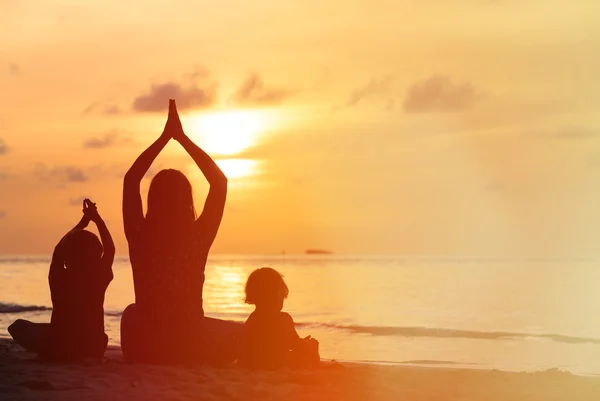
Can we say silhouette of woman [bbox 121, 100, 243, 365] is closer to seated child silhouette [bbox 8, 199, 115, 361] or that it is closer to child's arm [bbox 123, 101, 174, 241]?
child's arm [bbox 123, 101, 174, 241]

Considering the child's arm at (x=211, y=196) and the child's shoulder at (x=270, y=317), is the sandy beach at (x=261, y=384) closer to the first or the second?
the child's shoulder at (x=270, y=317)

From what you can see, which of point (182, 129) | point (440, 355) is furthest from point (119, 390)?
point (440, 355)

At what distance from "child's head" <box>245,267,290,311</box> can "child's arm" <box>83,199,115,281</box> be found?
59.1 inches

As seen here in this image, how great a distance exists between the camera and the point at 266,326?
846 centimetres

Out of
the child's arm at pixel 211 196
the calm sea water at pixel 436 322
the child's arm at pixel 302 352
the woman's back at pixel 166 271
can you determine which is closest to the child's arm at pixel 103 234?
the woman's back at pixel 166 271

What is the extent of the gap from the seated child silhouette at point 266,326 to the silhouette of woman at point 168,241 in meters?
0.62

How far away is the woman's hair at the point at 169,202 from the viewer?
8086 millimetres

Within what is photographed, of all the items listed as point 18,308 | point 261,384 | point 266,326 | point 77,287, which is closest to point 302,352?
point 266,326

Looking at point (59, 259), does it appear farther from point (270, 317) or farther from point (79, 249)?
point (270, 317)

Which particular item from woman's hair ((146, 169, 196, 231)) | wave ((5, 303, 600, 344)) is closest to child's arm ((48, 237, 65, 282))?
woman's hair ((146, 169, 196, 231))

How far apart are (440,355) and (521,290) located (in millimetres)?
25816

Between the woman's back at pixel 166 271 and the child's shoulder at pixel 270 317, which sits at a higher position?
the woman's back at pixel 166 271

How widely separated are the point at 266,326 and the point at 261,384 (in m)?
1.12

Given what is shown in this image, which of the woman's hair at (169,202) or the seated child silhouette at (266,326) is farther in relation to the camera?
the seated child silhouette at (266,326)
